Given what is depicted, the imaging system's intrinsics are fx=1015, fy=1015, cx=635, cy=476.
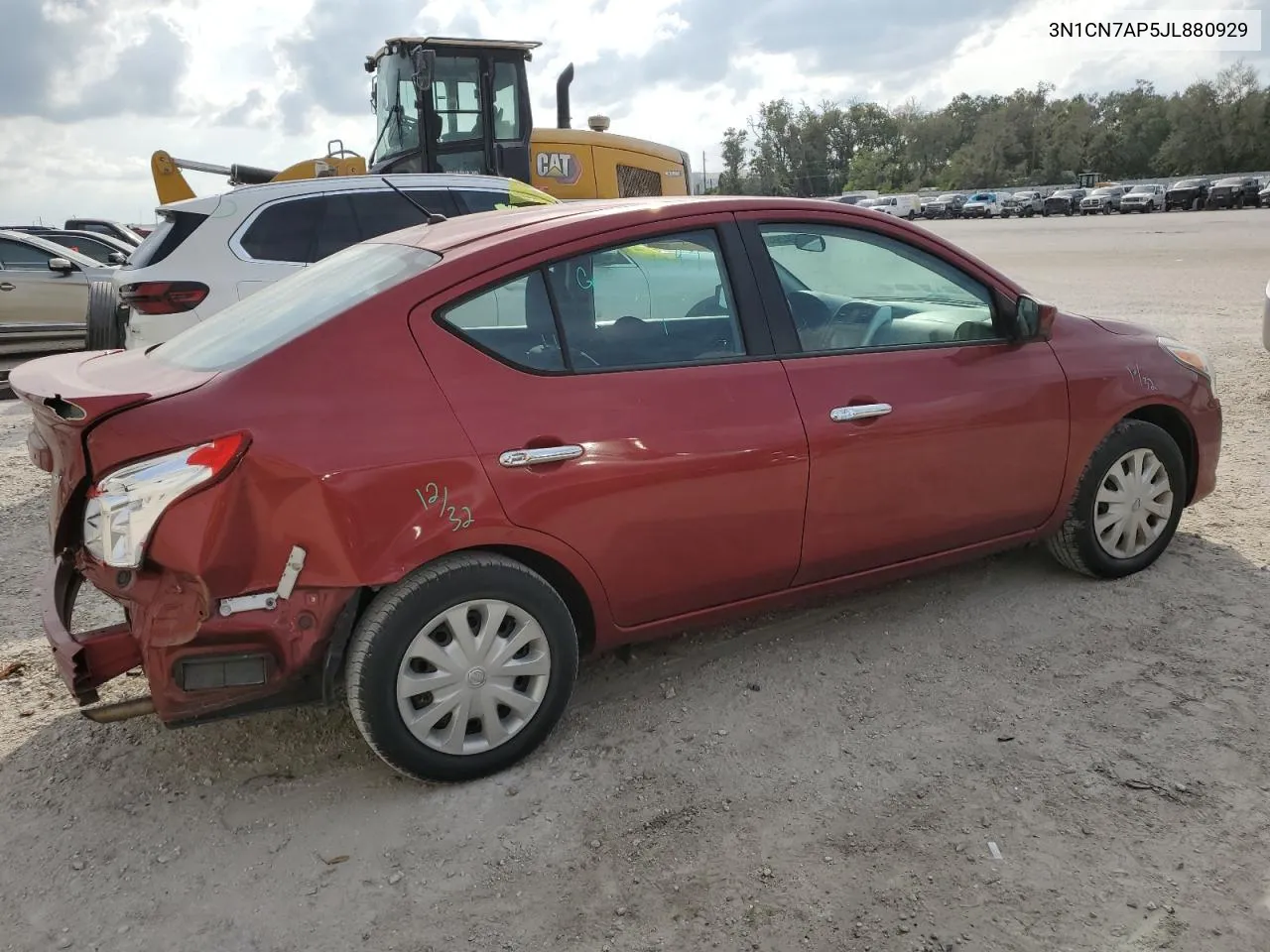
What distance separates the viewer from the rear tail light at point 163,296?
6336 millimetres

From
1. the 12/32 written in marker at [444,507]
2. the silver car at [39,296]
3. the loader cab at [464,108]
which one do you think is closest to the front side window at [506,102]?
the loader cab at [464,108]

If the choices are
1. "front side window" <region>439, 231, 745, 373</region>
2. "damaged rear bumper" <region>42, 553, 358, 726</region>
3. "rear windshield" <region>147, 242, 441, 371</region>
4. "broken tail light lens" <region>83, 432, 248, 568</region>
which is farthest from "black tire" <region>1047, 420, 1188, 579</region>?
"broken tail light lens" <region>83, 432, 248, 568</region>

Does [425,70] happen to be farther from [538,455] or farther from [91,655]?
[91,655]

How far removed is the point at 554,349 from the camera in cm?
306

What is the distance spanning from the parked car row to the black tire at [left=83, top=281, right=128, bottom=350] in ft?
161

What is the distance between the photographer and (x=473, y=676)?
9.61 feet

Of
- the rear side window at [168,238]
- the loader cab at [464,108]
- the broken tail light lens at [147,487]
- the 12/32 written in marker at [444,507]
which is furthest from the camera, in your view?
the loader cab at [464,108]

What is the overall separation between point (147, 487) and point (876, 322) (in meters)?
2.50

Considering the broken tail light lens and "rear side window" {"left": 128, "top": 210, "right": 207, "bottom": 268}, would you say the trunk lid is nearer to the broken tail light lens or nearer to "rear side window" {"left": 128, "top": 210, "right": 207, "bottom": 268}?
the broken tail light lens

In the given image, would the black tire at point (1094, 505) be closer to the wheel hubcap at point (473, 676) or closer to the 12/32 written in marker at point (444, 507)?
the wheel hubcap at point (473, 676)

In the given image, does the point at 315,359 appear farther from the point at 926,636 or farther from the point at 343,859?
the point at 926,636

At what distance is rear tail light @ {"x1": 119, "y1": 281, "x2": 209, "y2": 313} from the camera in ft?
20.8

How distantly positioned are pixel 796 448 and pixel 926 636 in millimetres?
1064

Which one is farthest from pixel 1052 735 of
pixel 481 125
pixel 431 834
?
pixel 481 125
